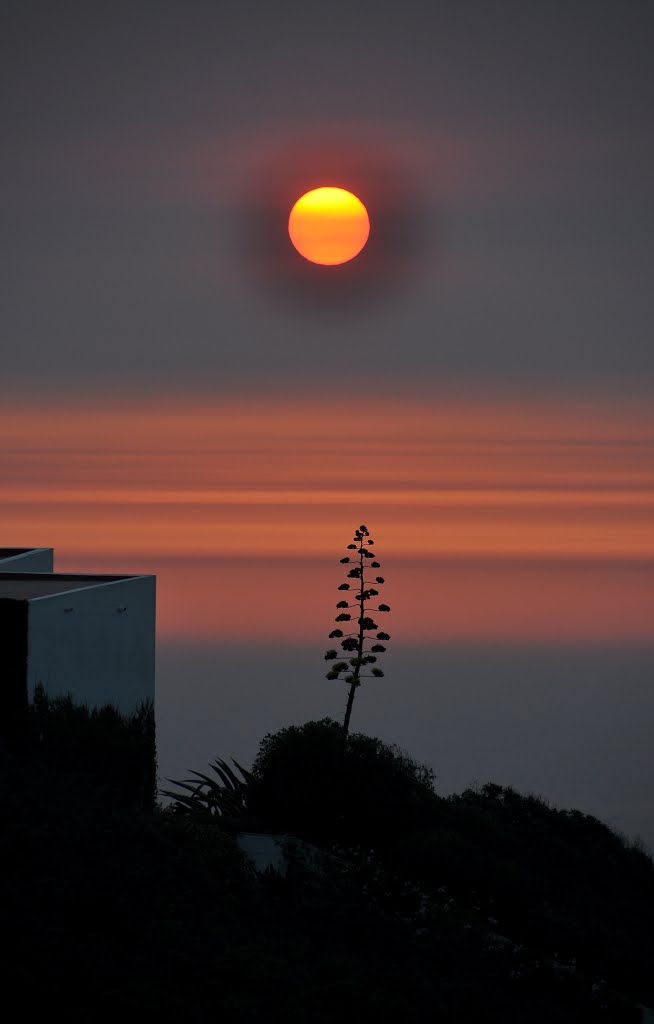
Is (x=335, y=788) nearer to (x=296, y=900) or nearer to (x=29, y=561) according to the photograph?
(x=296, y=900)

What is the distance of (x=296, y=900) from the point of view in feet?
67.8

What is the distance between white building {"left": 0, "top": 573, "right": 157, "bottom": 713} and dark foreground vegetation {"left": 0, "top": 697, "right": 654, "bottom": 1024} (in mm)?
720

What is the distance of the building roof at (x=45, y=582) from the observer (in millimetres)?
24230

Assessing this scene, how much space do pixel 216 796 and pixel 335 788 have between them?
3956mm

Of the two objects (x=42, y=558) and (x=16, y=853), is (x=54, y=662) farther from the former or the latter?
(x=42, y=558)

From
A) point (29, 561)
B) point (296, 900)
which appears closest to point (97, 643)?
point (296, 900)

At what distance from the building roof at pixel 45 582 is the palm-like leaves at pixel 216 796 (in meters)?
5.18

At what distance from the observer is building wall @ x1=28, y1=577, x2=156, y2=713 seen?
22.2 metres

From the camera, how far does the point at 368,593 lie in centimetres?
3744

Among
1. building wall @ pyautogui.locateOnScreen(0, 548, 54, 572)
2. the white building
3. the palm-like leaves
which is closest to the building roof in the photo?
the white building

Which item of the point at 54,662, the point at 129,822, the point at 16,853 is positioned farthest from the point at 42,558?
the point at 16,853

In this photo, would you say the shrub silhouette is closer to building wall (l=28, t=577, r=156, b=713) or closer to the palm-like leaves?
the palm-like leaves

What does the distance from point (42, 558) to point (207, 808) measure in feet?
34.5

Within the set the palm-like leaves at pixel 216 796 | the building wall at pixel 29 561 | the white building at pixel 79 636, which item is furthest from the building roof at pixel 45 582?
the palm-like leaves at pixel 216 796
